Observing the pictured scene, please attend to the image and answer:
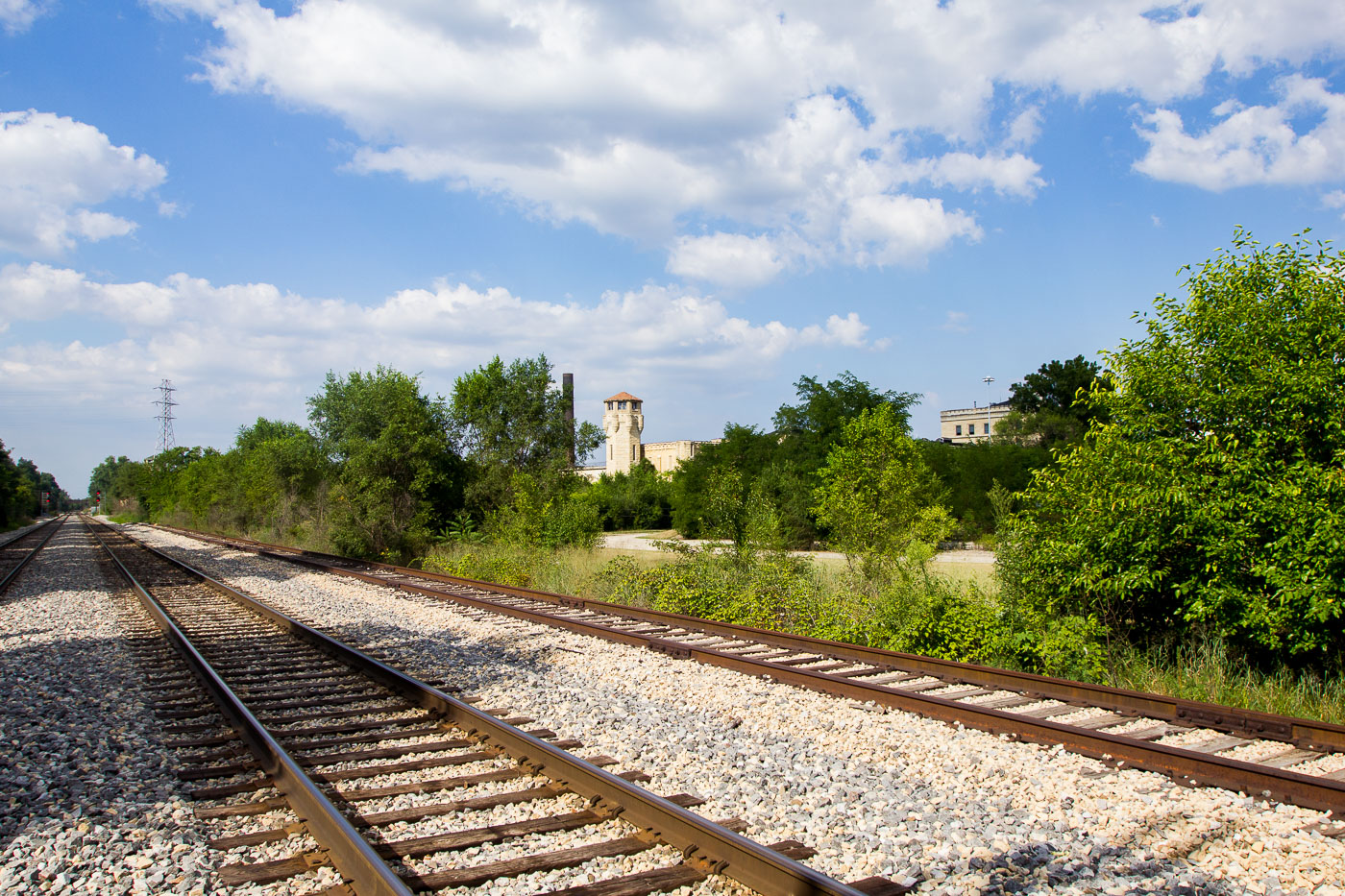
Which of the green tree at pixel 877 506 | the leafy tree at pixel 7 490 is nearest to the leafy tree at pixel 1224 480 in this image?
the green tree at pixel 877 506

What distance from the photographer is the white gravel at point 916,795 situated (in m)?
3.83

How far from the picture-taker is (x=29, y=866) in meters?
3.92

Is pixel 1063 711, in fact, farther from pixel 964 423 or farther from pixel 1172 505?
pixel 964 423

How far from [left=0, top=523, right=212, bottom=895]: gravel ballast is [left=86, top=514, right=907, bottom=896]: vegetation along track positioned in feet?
0.73

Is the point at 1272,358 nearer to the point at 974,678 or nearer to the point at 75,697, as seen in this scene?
the point at 974,678

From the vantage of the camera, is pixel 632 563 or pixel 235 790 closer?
pixel 235 790

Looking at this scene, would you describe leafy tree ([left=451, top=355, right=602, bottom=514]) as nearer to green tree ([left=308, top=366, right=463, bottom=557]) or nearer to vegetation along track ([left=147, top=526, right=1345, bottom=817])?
green tree ([left=308, top=366, right=463, bottom=557])

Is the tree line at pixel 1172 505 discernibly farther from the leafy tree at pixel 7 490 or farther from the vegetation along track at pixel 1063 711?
the leafy tree at pixel 7 490

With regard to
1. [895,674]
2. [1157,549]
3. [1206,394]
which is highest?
[1206,394]

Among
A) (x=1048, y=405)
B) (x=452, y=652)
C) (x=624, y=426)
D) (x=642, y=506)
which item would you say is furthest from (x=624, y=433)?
(x=452, y=652)

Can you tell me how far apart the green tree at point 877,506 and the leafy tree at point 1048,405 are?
37.2 metres

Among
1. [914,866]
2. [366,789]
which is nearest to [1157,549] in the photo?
[914,866]

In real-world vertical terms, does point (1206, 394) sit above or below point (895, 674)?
above

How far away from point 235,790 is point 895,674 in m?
5.63
